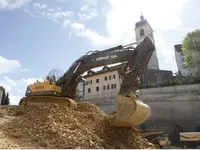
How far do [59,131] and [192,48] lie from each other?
2834 cm

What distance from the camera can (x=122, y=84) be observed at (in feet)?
25.1

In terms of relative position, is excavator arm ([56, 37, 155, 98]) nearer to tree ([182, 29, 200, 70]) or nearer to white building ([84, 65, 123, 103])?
white building ([84, 65, 123, 103])

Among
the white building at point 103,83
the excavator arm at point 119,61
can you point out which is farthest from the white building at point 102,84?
the excavator arm at point 119,61

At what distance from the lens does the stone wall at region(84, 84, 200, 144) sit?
2080 cm

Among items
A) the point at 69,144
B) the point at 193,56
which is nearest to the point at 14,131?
the point at 69,144

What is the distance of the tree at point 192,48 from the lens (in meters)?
27.7

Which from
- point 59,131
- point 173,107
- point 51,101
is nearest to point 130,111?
point 59,131

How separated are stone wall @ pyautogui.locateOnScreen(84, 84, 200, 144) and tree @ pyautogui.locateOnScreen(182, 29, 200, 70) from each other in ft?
20.2

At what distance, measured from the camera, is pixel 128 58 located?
9.02 m

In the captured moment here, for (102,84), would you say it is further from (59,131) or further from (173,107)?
(59,131)

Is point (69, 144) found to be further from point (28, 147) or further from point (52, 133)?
point (28, 147)

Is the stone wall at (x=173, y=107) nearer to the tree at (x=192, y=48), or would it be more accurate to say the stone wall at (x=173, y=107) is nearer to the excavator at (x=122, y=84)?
the tree at (x=192, y=48)

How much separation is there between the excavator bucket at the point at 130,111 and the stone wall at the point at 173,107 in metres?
14.5

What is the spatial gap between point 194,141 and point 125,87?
312 inches
